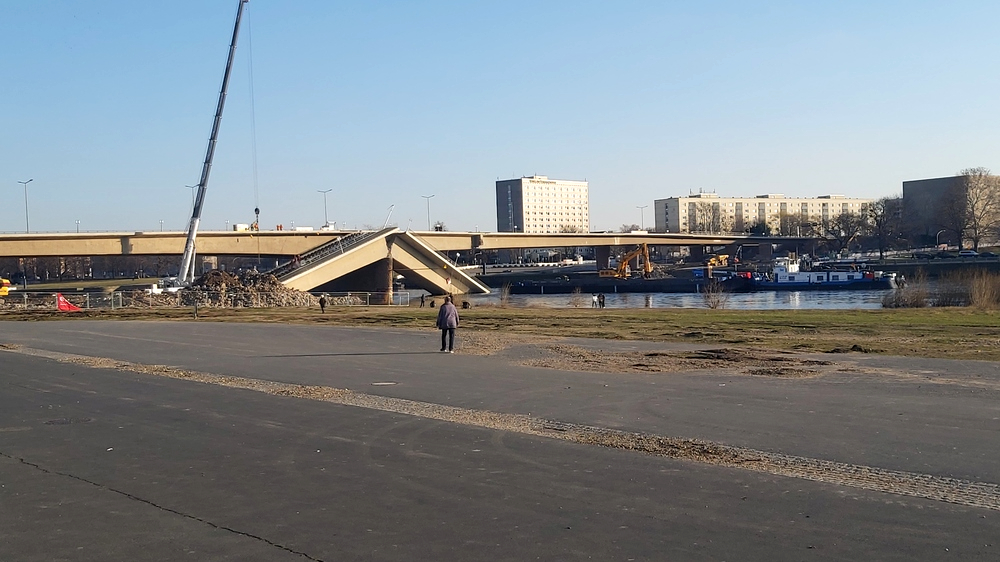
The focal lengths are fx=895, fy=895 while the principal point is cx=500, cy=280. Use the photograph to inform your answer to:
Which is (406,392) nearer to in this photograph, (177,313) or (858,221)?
(177,313)

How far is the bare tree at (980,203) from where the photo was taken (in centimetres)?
14800

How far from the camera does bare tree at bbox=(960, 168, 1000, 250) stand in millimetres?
148000

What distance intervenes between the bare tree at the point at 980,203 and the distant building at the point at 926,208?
298cm

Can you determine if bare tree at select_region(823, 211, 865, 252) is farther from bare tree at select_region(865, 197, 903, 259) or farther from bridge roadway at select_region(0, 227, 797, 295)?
bridge roadway at select_region(0, 227, 797, 295)

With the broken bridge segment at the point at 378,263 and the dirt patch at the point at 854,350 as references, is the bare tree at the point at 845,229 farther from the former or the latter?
the dirt patch at the point at 854,350

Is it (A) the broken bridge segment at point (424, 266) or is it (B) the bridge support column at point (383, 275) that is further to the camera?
(A) the broken bridge segment at point (424, 266)

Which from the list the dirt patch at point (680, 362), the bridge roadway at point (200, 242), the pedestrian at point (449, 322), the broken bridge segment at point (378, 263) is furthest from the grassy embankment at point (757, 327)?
the broken bridge segment at point (378, 263)

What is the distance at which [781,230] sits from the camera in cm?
19788

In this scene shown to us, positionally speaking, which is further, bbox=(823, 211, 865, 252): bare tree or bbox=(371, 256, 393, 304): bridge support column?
bbox=(823, 211, 865, 252): bare tree

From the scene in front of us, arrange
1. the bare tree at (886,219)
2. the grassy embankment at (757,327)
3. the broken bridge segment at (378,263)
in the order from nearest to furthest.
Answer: the grassy embankment at (757,327)
the broken bridge segment at (378,263)
the bare tree at (886,219)

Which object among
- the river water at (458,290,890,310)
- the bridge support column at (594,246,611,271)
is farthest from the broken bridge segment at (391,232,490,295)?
the bridge support column at (594,246,611,271)

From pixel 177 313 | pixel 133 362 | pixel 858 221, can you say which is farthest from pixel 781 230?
pixel 133 362

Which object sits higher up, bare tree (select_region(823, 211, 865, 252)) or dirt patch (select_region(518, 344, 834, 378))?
bare tree (select_region(823, 211, 865, 252))

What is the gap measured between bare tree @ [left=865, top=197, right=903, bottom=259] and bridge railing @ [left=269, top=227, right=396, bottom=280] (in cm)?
10638
